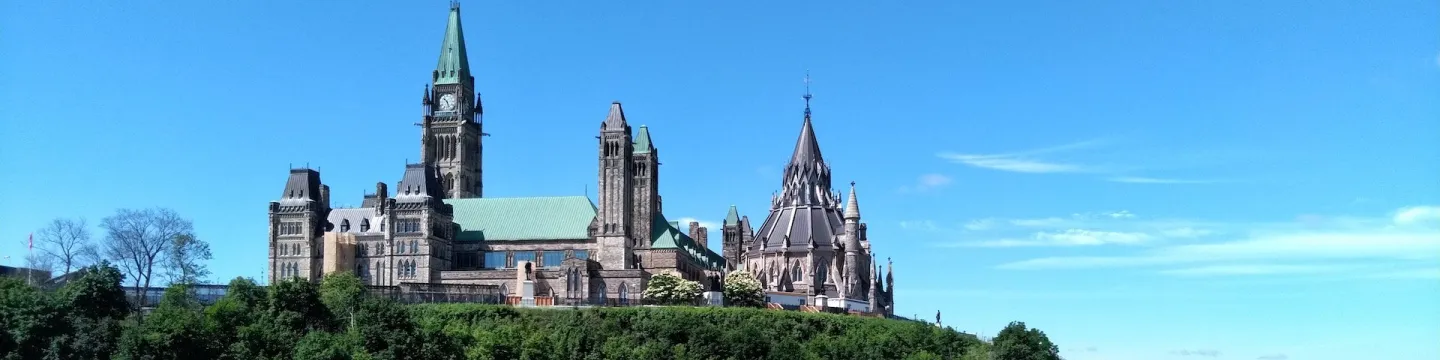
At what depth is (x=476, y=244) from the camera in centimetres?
15262

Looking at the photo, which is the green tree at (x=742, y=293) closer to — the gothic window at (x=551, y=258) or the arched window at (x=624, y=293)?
the arched window at (x=624, y=293)

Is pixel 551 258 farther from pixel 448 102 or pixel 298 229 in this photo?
pixel 448 102

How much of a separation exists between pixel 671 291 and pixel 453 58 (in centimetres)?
5233

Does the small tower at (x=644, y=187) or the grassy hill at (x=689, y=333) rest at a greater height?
the small tower at (x=644, y=187)

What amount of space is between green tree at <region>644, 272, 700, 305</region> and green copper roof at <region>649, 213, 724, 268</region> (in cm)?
665

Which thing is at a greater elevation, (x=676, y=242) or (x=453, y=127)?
(x=453, y=127)

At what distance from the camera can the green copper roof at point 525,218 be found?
151875 mm

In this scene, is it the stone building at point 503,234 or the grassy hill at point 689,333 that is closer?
the grassy hill at point 689,333

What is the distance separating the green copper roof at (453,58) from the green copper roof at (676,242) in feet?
109

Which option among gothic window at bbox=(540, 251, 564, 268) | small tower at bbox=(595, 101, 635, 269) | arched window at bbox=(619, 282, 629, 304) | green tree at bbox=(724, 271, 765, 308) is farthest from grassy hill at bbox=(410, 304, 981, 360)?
gothic window at bbox=(540, 251, 564, 268)

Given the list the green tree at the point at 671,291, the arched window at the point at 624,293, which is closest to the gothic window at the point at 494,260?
the arched window at the point at 624,293

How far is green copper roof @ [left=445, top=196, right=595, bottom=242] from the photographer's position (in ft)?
498

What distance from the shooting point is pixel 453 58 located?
18062 cm

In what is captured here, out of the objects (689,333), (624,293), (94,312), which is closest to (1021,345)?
(689,333)
